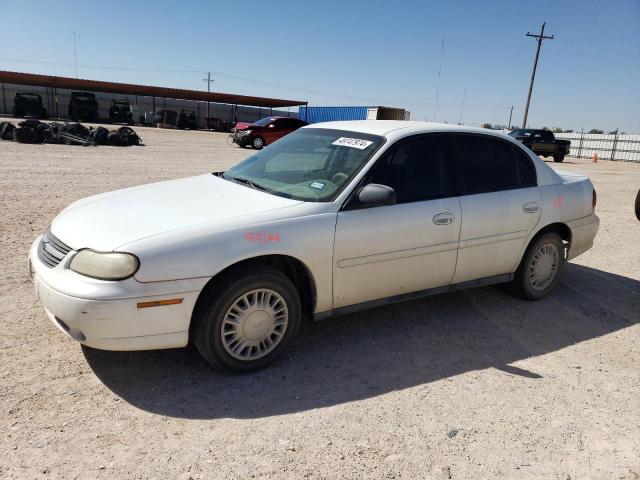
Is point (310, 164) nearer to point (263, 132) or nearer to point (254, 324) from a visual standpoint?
point (254, 324)

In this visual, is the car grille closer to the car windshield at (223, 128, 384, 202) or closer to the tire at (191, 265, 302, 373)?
the tire at (191, 265, 302, 373)

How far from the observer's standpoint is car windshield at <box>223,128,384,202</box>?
12.1 feet

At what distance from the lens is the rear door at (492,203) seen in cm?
420

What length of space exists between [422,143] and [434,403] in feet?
6.69

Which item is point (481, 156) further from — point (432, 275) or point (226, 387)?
point (226, 387)

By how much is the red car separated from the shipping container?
7268 millimetres

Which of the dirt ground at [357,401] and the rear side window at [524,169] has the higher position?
the rear side window at [524,169]

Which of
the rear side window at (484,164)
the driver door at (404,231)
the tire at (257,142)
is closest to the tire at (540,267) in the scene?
the rear side window at (484,164)

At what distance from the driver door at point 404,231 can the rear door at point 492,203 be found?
0.14 meters

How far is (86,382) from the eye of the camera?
3.12m

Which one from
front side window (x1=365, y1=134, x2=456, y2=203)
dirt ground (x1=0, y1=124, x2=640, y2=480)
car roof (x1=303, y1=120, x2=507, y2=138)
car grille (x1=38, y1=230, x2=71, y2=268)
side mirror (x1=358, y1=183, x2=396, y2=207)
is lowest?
dirt ground (x1=0, y1=124, x2=640, y2=480)

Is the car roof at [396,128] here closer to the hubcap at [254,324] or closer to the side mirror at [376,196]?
the side mirror at [376,196]

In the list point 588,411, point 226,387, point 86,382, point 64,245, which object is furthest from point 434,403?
point 64,245

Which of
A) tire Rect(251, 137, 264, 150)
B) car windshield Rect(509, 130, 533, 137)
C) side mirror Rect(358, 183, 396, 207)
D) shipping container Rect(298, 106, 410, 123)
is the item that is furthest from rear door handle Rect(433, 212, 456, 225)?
shipping container Rect(298, 106, 410, 123)
